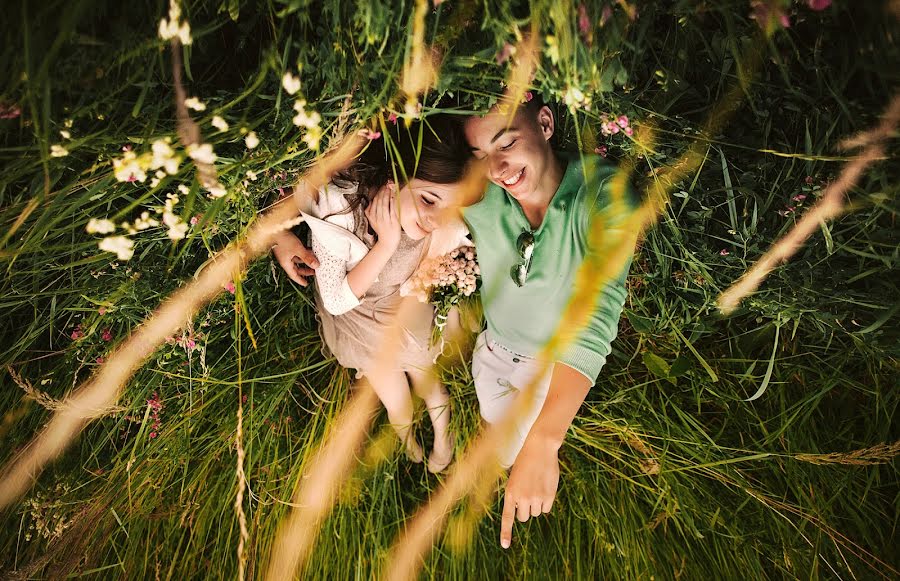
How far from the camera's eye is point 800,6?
0.79 meters

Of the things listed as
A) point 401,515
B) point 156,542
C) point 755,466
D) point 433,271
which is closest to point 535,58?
point 433,271

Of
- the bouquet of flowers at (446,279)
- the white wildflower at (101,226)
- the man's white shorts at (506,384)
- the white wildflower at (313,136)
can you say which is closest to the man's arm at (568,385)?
the man's white shorts at (506,384)

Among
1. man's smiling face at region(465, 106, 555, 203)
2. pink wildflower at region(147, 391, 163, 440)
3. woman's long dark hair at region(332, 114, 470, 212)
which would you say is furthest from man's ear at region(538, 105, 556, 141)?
pink wildflower at region(147, 391, 163, 440)

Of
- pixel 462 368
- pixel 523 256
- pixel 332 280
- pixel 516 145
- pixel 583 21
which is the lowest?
pixel 462 368

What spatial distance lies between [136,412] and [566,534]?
1.17 meters

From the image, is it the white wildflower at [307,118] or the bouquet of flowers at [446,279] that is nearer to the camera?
the white wildflower at [307,118]

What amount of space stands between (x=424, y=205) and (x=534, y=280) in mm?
304

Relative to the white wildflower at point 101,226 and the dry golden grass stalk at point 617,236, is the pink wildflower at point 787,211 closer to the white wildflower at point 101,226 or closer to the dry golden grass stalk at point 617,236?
Result: the dry golden grass stalk at point 617,236

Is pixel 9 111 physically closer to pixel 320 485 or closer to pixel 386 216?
pixel 386 216

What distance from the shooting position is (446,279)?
1289mm

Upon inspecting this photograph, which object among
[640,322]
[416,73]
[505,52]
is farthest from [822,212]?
[416,73]

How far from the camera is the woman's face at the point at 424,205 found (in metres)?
1.14

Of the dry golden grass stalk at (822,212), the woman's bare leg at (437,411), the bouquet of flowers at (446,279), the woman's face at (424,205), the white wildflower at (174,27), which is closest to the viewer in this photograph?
the white wildflower at (174,27)

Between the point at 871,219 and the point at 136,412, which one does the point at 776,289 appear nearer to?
the point at 871,219
